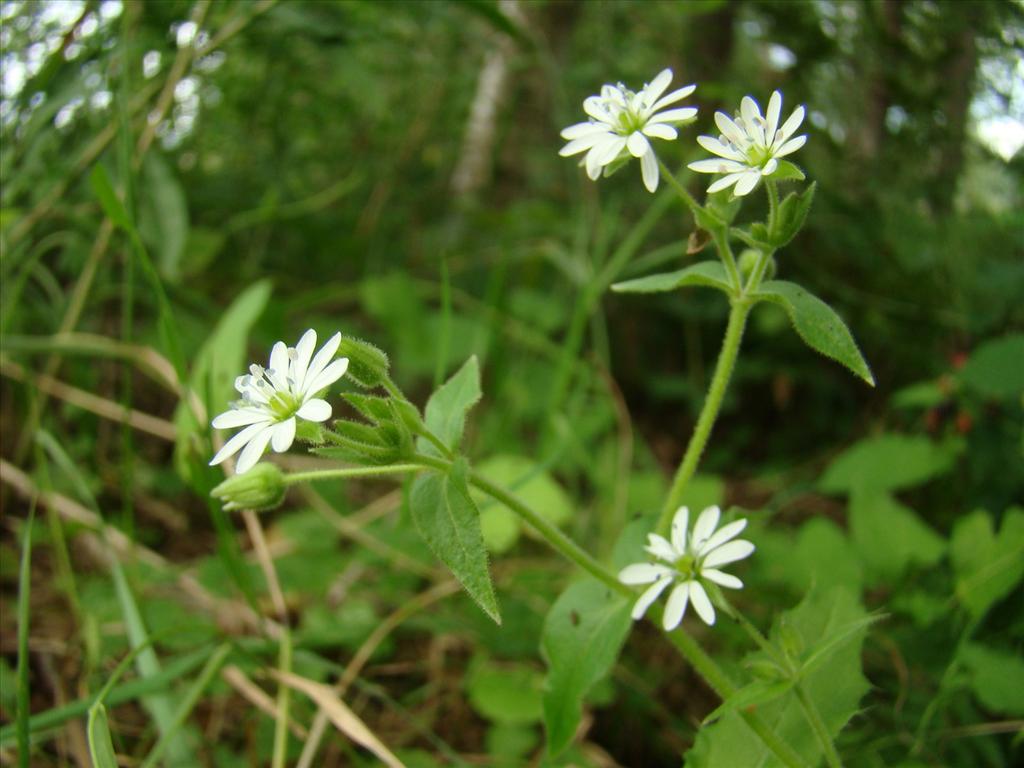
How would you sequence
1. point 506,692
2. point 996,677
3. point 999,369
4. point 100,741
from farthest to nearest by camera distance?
point 999,369, point 506,692, point 996,677, point 100,741

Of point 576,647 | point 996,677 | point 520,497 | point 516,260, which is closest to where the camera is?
point 576,647

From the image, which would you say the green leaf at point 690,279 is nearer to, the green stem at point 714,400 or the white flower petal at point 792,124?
the green stem at point 714,400

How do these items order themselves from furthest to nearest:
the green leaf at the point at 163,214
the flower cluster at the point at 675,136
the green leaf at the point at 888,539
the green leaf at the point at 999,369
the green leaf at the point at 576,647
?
the green leaf at the point at 163,214 < the green leaf at the point at 999,369 < the green leaf at the point at 888,539 < the green leaf at the point at 576,647 < the flower cluster at the point at 675,136

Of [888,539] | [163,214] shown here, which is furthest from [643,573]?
[163,214]

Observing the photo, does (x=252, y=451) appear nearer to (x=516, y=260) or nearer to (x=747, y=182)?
(x=747, y=182)

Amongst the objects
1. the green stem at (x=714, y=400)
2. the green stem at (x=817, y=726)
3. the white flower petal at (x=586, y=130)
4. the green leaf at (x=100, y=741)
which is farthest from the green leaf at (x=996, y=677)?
the green leaf at (x=100, y=741)
